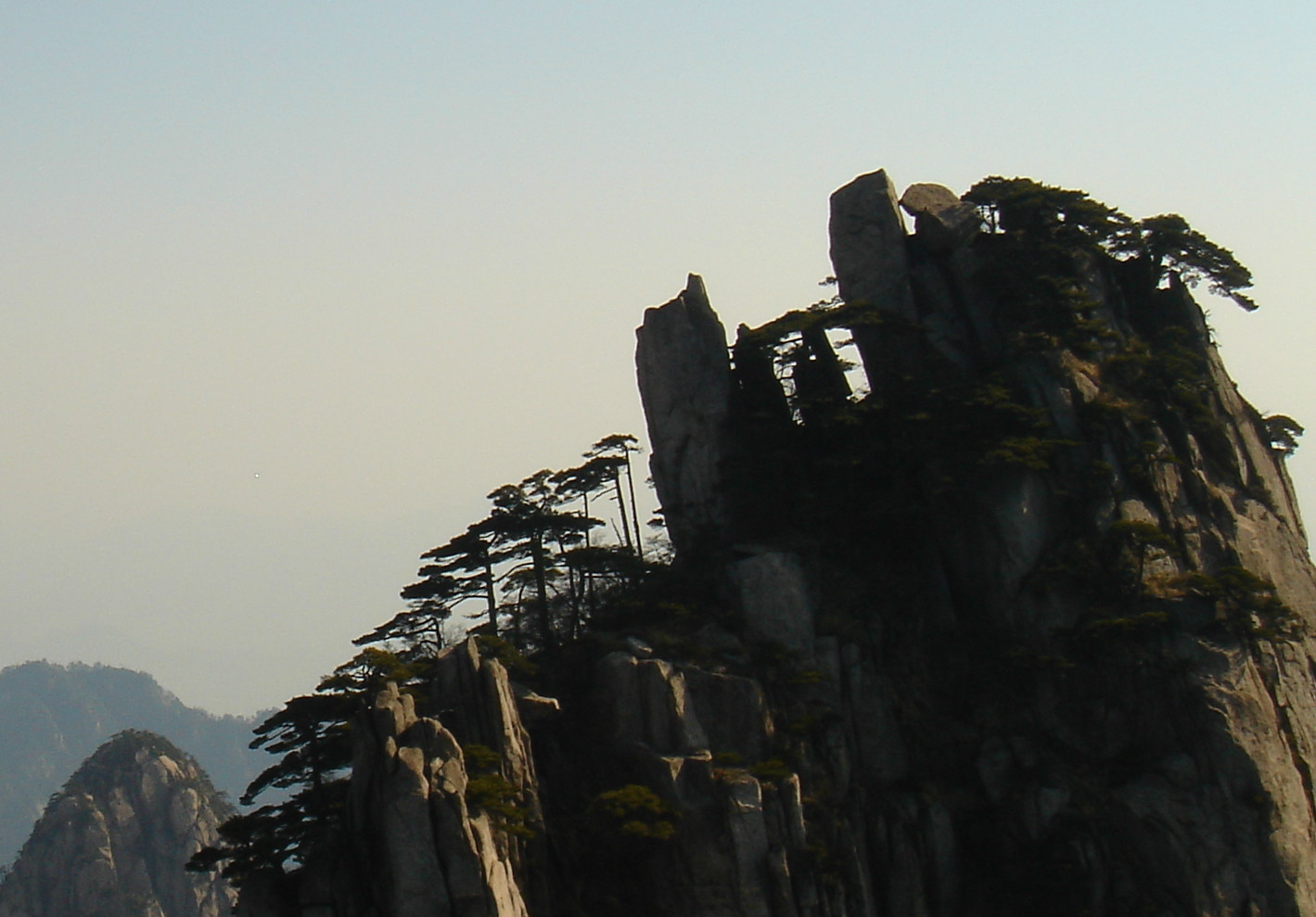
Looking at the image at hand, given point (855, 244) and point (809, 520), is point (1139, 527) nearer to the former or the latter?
point (809, 520)

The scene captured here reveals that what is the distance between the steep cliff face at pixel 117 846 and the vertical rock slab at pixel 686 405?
135 m

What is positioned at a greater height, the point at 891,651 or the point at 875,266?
the point at 875,266

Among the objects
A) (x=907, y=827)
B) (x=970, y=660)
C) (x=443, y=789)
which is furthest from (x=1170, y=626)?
(x=443, y=789)

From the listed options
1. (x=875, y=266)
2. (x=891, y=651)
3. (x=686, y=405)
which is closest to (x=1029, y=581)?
(x=891, y=651)

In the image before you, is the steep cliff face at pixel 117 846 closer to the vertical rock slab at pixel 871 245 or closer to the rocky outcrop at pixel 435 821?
the vertical rock slab at pixel 871 245

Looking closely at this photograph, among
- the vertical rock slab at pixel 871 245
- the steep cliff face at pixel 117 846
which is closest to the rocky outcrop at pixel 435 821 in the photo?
the vertical rock slab at pixel 871 245

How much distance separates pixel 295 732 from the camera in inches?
2088

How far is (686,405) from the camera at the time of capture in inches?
2539

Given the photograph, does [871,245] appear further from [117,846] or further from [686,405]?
[117,846]

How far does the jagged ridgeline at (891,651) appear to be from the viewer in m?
50.0

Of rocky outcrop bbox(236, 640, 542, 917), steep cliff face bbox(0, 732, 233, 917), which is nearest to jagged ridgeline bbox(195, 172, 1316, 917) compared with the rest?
rocky outcrop bbox(236, 640, 542, 917)

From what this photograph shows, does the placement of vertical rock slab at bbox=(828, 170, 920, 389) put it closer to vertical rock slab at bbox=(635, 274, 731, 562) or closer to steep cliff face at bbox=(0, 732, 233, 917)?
vertical rock slab at bbox=(635, 274, 731, 562)

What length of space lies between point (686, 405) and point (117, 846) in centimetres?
15066

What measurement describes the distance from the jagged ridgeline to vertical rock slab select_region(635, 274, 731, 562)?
16 centimetres
